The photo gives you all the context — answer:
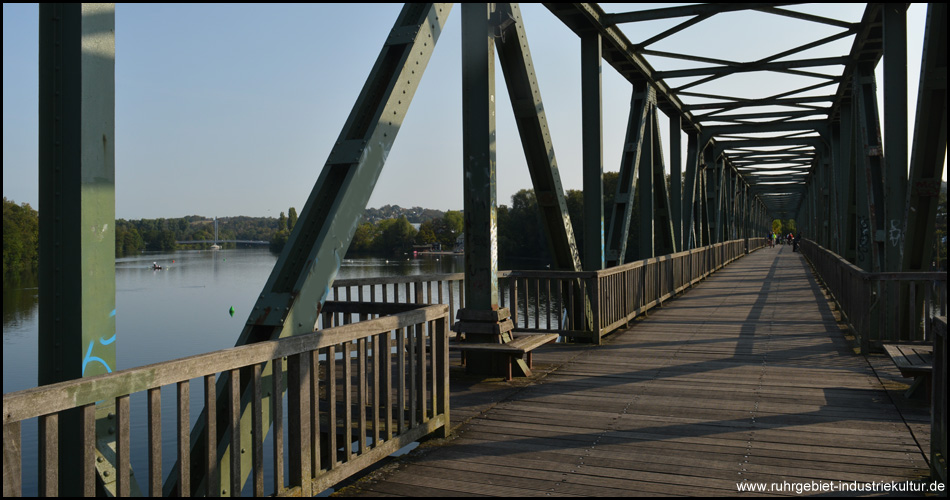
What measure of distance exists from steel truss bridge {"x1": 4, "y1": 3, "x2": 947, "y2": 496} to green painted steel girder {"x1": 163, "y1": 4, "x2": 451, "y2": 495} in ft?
0.03

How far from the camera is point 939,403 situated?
139 inches

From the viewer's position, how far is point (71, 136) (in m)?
2.74

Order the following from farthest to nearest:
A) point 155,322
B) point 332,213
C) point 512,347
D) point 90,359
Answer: point 155,322 < point 512,347 < point 332,213 < point 90,359

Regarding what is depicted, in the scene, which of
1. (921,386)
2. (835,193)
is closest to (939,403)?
(921,386)

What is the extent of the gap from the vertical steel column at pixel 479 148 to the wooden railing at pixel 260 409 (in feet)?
4.95

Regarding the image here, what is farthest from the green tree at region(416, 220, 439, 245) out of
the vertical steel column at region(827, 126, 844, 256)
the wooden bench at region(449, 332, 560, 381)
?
the wooden bench at region(449, 332, 560, 381)

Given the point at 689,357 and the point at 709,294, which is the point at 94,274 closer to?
the point at 689,357

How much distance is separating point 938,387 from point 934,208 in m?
5.40

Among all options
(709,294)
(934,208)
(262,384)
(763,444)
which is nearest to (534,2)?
(934,208)

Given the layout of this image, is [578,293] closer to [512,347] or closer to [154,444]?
[512,347]

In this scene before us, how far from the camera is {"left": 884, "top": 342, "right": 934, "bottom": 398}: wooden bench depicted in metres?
5.00

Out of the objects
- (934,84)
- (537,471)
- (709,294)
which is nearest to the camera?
(537,471)

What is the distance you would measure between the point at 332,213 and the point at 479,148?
273 cm

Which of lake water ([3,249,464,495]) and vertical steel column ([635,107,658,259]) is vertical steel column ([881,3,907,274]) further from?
lake water ([3,249,464,495])
